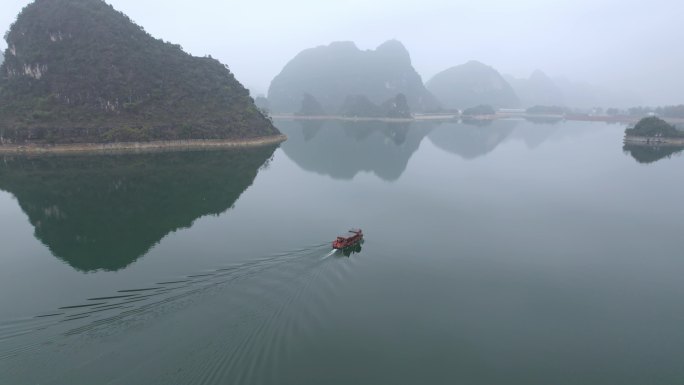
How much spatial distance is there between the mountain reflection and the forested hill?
12.4 meters

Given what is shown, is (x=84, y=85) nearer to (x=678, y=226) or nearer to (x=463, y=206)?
(x=463, y=206)

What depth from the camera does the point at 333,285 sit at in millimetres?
26359

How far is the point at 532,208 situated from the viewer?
48.5 m

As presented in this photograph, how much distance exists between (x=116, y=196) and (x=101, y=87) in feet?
206

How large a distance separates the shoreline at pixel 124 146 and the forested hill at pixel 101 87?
1425 mm

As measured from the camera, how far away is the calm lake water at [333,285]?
61.1 feet

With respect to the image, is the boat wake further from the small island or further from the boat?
the small island

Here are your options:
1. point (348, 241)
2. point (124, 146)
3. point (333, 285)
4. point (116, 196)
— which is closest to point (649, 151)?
point (348, 241)

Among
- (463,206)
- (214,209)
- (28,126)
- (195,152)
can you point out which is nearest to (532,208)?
(463,206)

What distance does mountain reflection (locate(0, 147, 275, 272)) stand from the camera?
33.6 meters

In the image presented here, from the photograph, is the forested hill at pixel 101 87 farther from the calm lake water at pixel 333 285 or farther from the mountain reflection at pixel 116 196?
the calm lake water at pixel 333 285

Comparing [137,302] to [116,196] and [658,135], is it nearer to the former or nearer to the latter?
[116,196]

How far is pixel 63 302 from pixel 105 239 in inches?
522

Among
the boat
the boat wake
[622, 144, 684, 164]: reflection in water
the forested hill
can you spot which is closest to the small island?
[622, 144, 684, 164]: reflection in water
